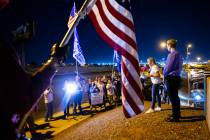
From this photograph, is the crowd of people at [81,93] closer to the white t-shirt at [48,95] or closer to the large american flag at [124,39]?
the white t-shirt at [48,95]

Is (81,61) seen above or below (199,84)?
above

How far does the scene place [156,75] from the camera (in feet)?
32.7

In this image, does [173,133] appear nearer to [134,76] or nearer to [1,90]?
[134,76]

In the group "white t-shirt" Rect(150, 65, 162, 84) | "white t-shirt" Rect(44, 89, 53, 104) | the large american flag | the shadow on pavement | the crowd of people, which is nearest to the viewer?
the large american flag

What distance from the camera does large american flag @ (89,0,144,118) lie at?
4676 millimetres

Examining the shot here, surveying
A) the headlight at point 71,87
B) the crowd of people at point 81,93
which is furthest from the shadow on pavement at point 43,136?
the headlight at point 71,87

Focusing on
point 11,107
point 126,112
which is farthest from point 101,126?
point 11,107

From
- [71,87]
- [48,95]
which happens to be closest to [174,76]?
[48,95]

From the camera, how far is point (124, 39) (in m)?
4.68

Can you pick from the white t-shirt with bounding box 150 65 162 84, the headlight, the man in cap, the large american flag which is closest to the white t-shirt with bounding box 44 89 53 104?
the headlight

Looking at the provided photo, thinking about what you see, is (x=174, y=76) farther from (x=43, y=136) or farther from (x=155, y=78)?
(x=43, y=136)

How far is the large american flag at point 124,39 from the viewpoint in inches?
184

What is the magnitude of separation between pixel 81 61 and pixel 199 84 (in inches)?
230

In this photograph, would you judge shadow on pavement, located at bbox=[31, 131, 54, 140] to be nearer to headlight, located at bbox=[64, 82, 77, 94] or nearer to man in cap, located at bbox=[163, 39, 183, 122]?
headlight, located at bbox=[64, 82, 77, 94]
